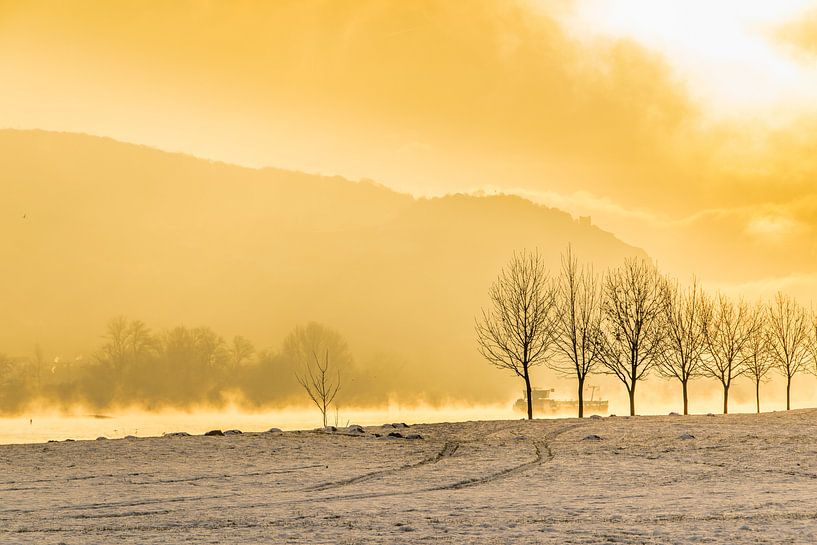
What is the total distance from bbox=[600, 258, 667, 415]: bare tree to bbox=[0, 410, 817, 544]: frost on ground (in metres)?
20.5

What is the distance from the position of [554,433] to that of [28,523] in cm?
2657

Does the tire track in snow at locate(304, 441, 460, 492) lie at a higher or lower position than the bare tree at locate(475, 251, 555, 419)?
lower

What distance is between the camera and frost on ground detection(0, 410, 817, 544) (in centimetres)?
1941

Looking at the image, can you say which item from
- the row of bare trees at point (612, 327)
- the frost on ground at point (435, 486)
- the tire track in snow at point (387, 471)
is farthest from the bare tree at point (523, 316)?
the tire track in snow at point (387, 471)

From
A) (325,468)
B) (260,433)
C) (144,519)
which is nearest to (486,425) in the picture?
(260,433)

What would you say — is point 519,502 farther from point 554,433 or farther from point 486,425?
point 486,425

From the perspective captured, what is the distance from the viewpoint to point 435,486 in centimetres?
2772

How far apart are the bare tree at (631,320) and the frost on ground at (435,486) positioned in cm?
2050

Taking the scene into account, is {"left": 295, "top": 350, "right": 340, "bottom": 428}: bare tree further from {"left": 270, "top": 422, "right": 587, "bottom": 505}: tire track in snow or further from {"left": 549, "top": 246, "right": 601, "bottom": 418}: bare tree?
{"left": 270, "top": 422, "right": 587, "bottom": 505}: tire track in snow

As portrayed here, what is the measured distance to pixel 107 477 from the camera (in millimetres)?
30922

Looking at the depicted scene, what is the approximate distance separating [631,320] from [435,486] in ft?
145

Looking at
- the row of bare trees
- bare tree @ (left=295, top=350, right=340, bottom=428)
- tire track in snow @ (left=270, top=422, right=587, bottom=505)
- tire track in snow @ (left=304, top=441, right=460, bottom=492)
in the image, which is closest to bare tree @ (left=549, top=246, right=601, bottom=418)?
the row of bare trees

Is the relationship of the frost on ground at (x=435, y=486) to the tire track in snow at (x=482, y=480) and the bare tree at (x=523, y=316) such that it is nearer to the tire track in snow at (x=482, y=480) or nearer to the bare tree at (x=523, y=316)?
the tire track in snow at (x=482, y=480)

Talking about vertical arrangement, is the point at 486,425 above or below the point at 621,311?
below
